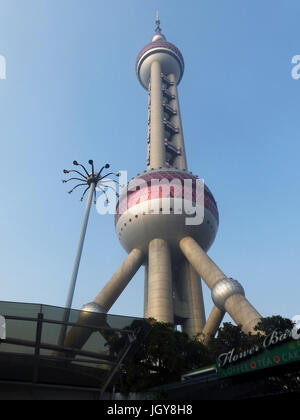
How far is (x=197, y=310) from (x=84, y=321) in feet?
125

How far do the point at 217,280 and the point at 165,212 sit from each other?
11648mm

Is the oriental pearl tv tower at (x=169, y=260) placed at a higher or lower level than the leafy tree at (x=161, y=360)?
higher

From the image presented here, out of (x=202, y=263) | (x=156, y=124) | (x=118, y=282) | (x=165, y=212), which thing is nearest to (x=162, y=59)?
(x=156, y=124)

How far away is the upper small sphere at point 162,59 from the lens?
7675 cm

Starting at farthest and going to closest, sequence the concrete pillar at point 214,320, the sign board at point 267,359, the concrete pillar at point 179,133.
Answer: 1. the concrete pillar at point 179,133
2. the concrete pillar at point 214,320
3. the sign board at point 267,359

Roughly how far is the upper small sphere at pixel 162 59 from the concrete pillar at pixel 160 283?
42.7 metres

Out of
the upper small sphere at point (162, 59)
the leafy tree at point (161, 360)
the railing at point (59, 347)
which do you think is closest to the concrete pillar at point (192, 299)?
the leafy tree at point (161, 360)

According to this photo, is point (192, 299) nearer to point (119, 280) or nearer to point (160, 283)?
point (160, 283)

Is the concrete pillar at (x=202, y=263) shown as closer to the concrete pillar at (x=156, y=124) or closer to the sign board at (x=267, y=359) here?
the concrete pillar at (x=156, y=124)

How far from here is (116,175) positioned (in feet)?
86.5

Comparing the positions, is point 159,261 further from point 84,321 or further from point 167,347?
point 84,321

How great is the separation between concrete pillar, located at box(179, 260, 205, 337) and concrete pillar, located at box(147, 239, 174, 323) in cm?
544

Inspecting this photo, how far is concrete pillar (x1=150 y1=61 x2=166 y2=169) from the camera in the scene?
59.5m

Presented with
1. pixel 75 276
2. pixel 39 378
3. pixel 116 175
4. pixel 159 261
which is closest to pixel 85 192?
pixel 116 175
